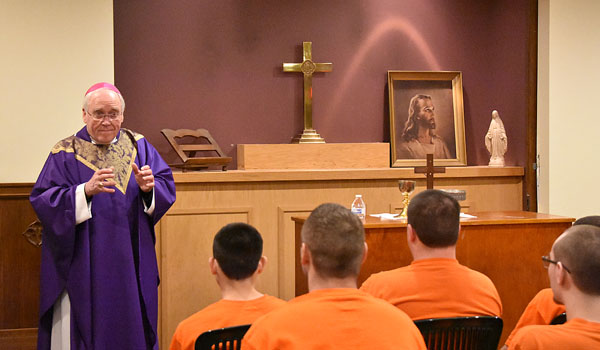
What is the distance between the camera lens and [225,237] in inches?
114

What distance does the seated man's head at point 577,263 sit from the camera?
96.3 inches

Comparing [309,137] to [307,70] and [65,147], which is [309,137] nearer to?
[307,70]

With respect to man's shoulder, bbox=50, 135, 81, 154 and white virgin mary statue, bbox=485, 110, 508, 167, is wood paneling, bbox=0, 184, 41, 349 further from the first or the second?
white virgin mary statue, bbox=485, 110, 508, 167

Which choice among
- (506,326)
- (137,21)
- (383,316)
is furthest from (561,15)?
(383,316)

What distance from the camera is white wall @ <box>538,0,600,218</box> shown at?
657 cm

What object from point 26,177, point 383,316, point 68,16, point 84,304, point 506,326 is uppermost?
point 68,16

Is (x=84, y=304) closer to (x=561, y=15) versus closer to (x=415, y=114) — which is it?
(x=415, y=114)

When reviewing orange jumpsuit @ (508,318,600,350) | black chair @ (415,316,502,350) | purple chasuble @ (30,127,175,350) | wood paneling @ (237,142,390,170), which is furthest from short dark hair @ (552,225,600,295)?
wood paneling @ (237,142,390,170)

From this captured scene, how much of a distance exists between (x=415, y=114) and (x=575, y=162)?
151 cm

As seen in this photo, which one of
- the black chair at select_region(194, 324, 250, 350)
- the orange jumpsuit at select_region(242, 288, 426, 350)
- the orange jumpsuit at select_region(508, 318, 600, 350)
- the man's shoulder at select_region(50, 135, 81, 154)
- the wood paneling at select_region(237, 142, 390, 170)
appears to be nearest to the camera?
the orange jumpsuit at select_region(242, 288, 426, 350)

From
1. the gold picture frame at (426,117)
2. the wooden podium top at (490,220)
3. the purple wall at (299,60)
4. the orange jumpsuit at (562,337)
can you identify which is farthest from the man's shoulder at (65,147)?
the gold picture frame at (426,117)

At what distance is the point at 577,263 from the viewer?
8.11ft

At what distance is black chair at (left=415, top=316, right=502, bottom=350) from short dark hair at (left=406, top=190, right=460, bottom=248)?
0.43 m

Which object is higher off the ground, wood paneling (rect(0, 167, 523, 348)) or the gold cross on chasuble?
the gold cross on chasuble
